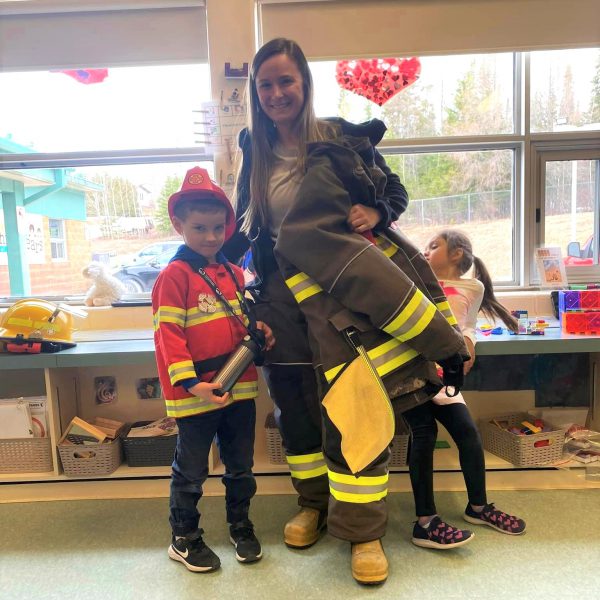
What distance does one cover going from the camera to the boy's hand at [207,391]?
1395 millimetres

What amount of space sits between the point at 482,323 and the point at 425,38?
1348 mm

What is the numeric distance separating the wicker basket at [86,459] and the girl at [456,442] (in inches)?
47.1

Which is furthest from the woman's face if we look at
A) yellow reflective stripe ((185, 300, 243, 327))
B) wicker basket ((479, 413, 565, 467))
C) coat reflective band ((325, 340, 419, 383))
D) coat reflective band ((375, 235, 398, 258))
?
wicker basket ((479, 413, 565, 467))

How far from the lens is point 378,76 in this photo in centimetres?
245

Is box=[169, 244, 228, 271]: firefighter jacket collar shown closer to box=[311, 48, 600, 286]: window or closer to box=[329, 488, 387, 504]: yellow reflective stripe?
box=[329, 488, 387, 504]: yellow reflective stripe

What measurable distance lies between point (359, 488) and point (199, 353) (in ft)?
1.99

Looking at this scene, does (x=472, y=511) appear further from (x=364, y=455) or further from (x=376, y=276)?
(x=376, y=276)

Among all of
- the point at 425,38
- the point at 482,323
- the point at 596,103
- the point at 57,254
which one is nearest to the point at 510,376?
the point at 482,323

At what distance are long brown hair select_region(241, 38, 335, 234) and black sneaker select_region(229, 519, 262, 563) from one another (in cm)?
96

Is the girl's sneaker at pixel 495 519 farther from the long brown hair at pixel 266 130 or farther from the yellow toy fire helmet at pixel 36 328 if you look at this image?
the yellow toy fire helmet at pixel 36 328

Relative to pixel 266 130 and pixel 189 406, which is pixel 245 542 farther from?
pixel 266 130

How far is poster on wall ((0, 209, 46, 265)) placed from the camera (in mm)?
2650

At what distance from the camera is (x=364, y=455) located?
1368mm

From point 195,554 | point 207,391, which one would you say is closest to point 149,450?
point 195,554
